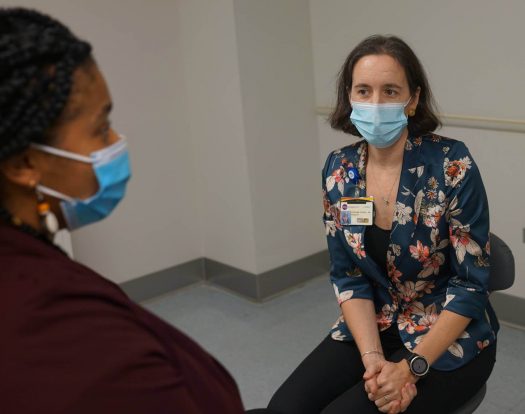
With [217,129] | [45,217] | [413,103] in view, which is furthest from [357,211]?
[217,129]

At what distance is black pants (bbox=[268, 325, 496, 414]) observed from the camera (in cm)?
142

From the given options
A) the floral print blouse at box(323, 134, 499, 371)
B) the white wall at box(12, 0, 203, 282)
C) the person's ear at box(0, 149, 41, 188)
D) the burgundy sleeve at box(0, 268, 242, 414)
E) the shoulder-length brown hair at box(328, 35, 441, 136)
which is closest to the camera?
the burgundy sleeve at box(0, 268, 242, 414)

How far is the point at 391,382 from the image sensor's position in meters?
1.40

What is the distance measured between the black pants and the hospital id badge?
32 centimetres

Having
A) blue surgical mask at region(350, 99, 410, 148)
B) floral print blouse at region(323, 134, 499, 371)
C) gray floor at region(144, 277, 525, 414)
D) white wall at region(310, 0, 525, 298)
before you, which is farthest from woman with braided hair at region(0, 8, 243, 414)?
white wall at region(310, 0, 525, 298)

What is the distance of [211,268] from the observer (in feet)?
12.0

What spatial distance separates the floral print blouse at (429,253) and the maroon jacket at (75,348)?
2.80 feet

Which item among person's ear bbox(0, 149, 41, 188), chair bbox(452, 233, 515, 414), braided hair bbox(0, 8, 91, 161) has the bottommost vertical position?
chair bbox(452, 233, 515, 414)

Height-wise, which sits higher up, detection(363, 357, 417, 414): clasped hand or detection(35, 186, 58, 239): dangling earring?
detection(35, 186, 58, 239): dangling earring

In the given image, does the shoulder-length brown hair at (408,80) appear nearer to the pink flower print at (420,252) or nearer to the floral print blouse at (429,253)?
the floral print blouse at (429,253)

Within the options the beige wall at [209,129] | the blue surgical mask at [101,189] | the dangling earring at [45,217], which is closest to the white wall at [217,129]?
the beige wall at [209,129]

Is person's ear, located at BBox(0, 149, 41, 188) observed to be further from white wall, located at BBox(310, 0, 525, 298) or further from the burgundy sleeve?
white wall, located at BBox(310, 0, 525, 298)

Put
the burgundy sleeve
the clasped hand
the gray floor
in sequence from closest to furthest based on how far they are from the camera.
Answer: the burgundy sleeve
the clasped hand
the gray floor

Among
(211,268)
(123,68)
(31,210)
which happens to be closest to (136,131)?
(123,68)
